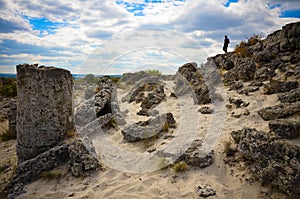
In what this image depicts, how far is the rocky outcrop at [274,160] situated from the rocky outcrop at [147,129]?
2.22 m

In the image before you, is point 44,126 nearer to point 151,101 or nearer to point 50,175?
point 50,175

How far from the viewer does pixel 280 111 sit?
489 cm

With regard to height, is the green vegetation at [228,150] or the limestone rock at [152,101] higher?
the limestone rock at [152,101]

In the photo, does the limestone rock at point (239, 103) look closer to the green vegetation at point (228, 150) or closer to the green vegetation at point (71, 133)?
the green vegetation at point (228, 150)

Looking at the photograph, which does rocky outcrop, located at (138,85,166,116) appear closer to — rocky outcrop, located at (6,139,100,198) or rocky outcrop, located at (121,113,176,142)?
rocky outcrop, located at (121,113,176,142)

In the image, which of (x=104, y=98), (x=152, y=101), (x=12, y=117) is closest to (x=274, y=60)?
(x=152, y=101)

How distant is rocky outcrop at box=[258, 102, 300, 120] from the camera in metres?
4.72

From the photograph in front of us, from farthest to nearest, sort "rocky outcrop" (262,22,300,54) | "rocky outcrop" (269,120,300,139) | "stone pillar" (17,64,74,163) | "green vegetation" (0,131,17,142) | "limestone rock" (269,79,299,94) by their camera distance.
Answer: "rocky outcrop" (262,22,300,54) → "green vegetation" (0,131,17,142) → "limestone rock" (269,79,299,94) → "stone pillar" (17,64,74,163) → "rocky outcrop" (269,120,300,139)

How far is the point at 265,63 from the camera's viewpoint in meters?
8.92

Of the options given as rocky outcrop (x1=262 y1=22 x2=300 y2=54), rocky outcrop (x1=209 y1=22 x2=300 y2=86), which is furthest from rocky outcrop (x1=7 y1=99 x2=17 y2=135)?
rocky outcrop (x1=262 y1=22 x2=300 y2=54)

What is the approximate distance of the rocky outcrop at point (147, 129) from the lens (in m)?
5.55

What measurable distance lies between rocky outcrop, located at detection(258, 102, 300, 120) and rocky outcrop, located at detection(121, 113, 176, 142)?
7.40 ft


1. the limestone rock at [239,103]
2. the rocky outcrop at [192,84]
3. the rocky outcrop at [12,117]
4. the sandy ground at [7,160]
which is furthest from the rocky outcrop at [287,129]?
the rocky outcrop at [12,117]

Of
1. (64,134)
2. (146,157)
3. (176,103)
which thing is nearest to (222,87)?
(176,103)
